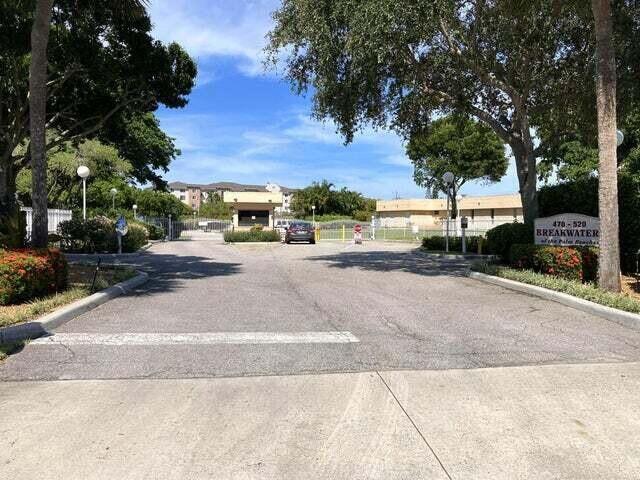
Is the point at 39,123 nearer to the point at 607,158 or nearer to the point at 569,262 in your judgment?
the point at 607,158

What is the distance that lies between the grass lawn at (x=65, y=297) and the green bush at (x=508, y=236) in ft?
33.4

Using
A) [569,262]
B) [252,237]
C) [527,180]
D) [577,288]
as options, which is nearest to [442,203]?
[252,237]

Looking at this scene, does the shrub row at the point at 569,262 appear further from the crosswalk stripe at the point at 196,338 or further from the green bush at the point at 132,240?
the green bush at the point at 132,240

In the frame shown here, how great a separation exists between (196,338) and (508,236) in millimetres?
11756

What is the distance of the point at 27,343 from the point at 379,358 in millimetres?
4076

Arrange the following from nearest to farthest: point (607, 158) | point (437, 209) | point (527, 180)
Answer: point (607, 158)
point (527, 180)
point (437, 209)

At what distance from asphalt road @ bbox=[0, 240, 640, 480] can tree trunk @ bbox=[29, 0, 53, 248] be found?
2998mm

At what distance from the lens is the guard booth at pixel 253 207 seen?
58906 mm

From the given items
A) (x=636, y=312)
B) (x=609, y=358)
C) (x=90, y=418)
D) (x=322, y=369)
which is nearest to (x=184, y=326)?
(x=322, y=369)

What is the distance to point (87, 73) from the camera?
17547mm

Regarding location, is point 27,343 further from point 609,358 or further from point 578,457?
point 609,358

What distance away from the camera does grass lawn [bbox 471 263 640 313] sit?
28.7 ft

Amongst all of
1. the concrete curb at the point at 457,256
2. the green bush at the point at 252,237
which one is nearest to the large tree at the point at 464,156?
the green bush at the point at 252,237

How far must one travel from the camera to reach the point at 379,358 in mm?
6359
